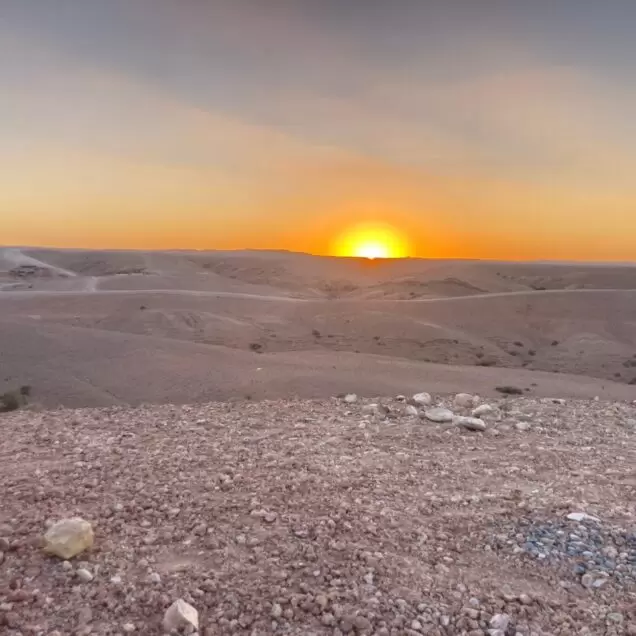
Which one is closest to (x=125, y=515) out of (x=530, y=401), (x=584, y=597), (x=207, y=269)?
(x=584, y=597)

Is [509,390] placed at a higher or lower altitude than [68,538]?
lower

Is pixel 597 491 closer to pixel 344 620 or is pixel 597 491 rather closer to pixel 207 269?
pixel 344 620

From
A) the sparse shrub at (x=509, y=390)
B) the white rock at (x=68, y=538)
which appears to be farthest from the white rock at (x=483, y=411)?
the white rock at (x=68, y=538)

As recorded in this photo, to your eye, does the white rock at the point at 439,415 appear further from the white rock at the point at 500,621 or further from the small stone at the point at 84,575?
the small stone at the point at 84,575

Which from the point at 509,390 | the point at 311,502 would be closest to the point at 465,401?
the point at 509,390

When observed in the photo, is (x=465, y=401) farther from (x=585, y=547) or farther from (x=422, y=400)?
(x=585, y=547)

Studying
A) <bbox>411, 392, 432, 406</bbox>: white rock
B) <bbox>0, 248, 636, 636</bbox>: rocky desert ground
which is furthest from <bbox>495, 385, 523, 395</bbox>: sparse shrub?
<bbox>411, 392, 432, 406</bbox>: white rock
